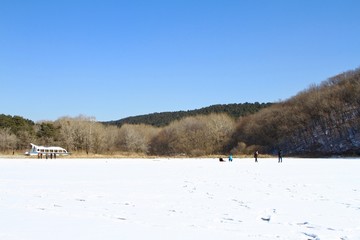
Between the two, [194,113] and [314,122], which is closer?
[314,122]

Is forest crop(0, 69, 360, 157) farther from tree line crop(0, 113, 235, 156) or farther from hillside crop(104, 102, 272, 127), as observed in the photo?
hillside crop(104, 102, 272, 127)

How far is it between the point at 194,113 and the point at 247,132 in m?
74.6

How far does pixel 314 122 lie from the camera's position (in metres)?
84.0

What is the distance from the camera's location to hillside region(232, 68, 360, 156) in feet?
252

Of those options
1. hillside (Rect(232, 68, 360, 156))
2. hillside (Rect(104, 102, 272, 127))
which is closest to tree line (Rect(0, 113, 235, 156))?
hillside (Rect(232, 68, 360, 156))

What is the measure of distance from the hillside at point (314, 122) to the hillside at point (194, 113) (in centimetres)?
4458
